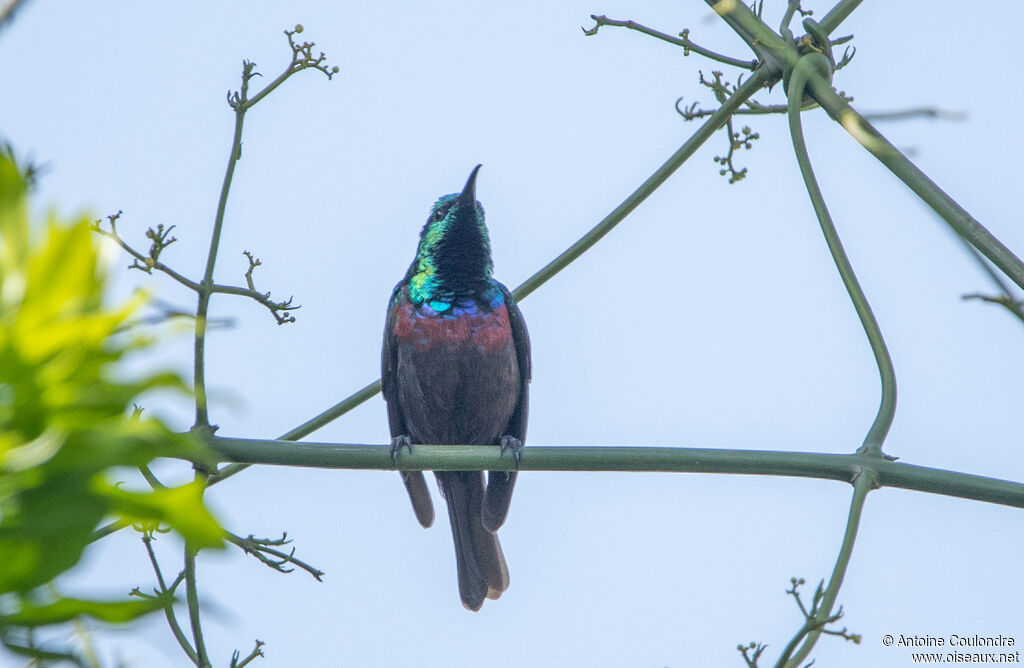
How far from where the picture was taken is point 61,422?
841 millimetres

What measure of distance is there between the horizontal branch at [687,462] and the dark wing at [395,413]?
2618 mm

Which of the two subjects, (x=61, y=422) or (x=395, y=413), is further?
(x=395, y=413)

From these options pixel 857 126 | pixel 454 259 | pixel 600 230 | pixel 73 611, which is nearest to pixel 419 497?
pixel 454 259

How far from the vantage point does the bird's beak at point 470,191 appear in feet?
19.0

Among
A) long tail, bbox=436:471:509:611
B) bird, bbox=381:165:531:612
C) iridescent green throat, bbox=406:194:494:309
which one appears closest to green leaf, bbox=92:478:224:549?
bird, bbox=381:165:531:612

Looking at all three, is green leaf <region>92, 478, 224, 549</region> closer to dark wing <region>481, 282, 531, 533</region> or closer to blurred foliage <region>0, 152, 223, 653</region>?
blurred foliage <region>0, 152, 223, 653</region>

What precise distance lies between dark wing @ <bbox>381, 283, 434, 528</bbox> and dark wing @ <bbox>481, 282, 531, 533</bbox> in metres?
0.31

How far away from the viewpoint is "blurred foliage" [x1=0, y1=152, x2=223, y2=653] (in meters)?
0.82

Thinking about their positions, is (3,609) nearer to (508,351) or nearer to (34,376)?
(34,376)

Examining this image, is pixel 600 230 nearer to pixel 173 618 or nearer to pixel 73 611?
pixel 173 618

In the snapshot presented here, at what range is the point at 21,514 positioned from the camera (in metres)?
0.85

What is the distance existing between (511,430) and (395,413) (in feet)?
2.16

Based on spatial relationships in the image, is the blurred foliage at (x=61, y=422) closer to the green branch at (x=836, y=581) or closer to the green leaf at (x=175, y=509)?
the green leaf at (x=175, y=509)

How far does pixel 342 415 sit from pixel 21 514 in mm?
2706
